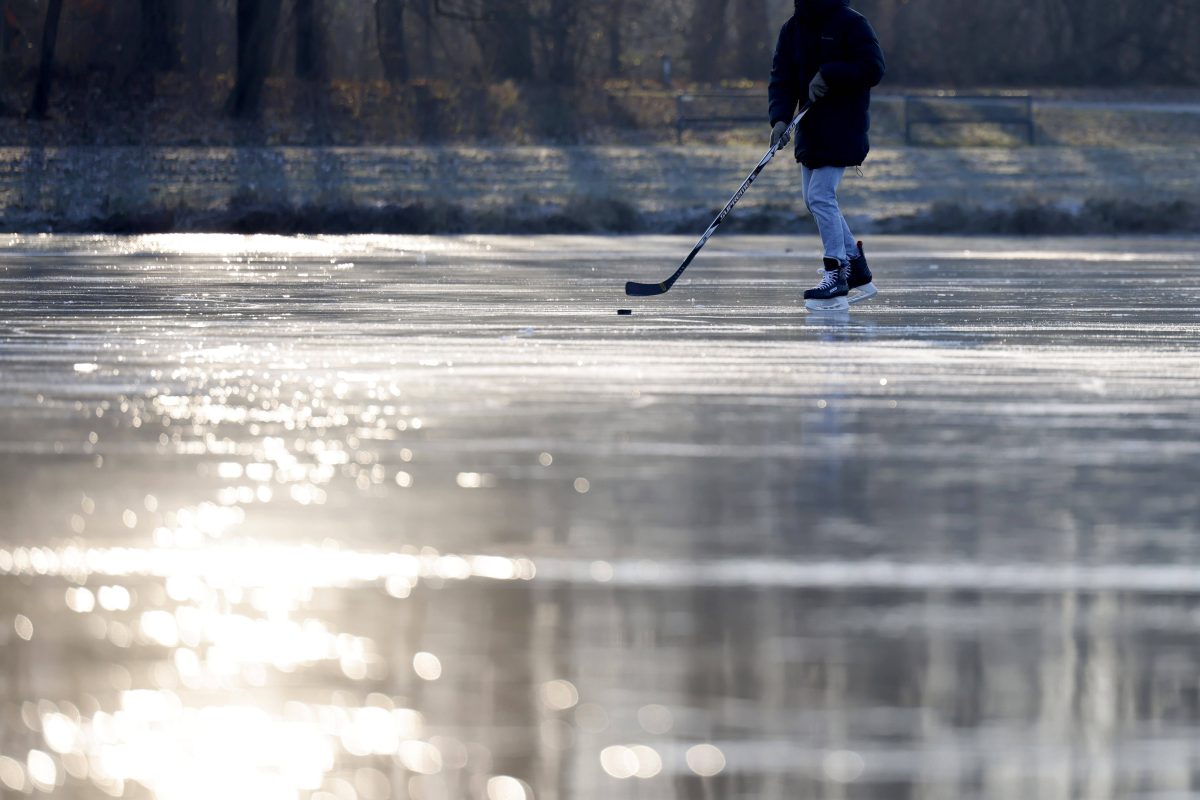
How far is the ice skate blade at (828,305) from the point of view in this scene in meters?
14.6

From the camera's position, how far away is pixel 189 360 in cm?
1116

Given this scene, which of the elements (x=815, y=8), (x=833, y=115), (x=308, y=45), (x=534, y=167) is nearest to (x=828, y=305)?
(x=833, y=115)

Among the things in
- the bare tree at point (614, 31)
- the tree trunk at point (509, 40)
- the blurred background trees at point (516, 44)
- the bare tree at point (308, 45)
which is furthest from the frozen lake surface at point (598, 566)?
the bare tree at point (614, 31)

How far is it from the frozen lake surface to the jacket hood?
354 centimetres

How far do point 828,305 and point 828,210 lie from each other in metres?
0.75

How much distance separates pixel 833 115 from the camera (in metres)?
15.1

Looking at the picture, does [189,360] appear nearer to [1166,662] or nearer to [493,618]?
[493,618]

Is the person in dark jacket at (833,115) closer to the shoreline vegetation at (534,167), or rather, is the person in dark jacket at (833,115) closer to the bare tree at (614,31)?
the shoreline vegetation at (534,167)

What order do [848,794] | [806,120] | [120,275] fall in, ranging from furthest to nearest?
1. [120,275]
2. [806,120]
3. [848,794]

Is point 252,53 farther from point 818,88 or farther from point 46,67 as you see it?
point 818,88

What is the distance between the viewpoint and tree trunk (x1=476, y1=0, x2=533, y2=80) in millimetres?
55281

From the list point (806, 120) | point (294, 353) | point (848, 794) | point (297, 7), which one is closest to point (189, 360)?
point (294, 353)

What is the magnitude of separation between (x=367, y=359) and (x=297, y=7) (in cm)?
4039

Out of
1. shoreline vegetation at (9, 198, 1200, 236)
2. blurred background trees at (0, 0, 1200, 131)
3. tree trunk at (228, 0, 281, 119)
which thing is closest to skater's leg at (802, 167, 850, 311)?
shoreline vegetation at (9, 198, 1200, 236)
